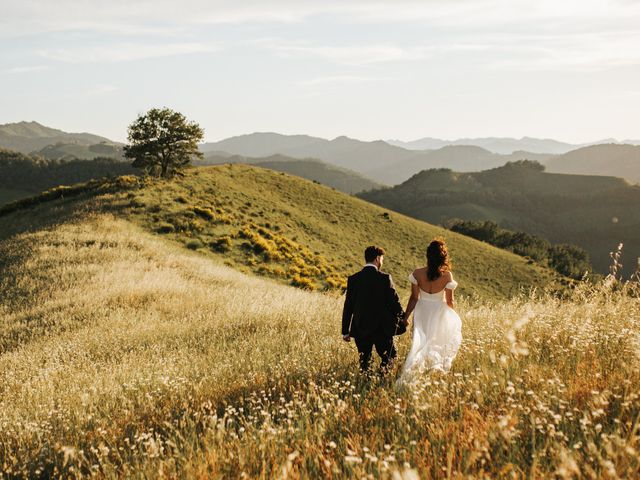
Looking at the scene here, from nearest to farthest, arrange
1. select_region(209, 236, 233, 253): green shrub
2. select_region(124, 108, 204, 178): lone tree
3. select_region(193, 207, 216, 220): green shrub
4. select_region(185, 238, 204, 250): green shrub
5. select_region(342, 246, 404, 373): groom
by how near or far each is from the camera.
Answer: select_region(342, 246, 404, 373): groom → select_region(185, 238, 204, 250): green shrub → select_region(209, 236, 233, 253): green shrub → select_region(193, 207, 216, 220): green shrub → select_region(124, 108, 204, 178): lone tree

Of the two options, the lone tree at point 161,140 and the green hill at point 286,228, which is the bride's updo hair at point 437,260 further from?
the lone tree at point 161,140

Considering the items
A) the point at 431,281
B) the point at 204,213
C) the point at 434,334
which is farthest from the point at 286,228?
the point at 434,334

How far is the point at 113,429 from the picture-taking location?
4730 millimetres

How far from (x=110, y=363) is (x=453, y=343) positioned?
5.94 metres

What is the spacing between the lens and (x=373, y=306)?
6191 mm

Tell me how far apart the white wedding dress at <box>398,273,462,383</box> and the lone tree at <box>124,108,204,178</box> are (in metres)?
48.9

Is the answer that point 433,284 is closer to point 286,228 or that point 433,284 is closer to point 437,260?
point 437,260

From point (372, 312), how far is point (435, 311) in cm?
88

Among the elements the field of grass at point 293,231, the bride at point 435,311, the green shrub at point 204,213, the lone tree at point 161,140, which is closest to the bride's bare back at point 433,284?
the bride at point 435,311

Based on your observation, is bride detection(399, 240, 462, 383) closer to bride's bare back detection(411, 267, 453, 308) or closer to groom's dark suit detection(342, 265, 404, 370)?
bride's bare back detection(411, 267, 453, 308)

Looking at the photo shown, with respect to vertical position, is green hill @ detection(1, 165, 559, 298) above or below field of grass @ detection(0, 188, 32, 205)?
above

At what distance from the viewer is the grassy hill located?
3.06 metres

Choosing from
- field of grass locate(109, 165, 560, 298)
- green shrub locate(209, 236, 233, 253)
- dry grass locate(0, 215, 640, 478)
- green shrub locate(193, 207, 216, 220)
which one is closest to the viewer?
dry grass locate(0, 215, 640, 478)

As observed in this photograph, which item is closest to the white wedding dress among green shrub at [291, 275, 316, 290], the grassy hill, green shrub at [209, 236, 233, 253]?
the grassy hill
